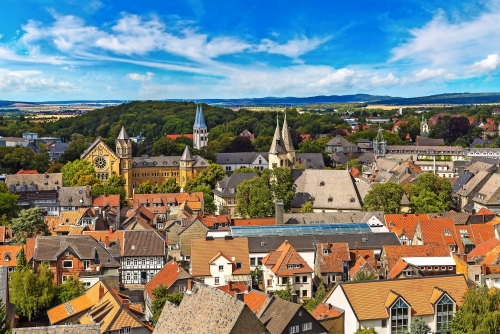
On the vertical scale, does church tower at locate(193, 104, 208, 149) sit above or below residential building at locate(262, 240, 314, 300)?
above

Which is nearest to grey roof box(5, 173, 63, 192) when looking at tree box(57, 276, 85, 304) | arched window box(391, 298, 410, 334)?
tree box(57, 276, 85, 304)

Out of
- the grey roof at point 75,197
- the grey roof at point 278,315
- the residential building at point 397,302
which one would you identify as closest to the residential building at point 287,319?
the grey roof at point 278,315

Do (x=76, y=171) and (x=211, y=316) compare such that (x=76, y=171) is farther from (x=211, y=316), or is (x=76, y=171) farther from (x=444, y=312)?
(x=211, y=316)

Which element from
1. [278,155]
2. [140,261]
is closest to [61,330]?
[140,261]

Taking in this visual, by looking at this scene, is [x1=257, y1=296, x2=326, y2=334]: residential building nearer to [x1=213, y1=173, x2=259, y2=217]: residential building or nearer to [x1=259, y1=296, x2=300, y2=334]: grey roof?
[x1=259, y1=296, x2=300, y2=334]: grey roof

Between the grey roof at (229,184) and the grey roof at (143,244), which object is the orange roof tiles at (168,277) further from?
the grey roof at (229,184)

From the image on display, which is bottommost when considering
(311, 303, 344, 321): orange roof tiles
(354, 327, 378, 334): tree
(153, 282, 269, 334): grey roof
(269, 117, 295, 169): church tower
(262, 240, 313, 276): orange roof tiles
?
(354, 327, 378, 334): tree
